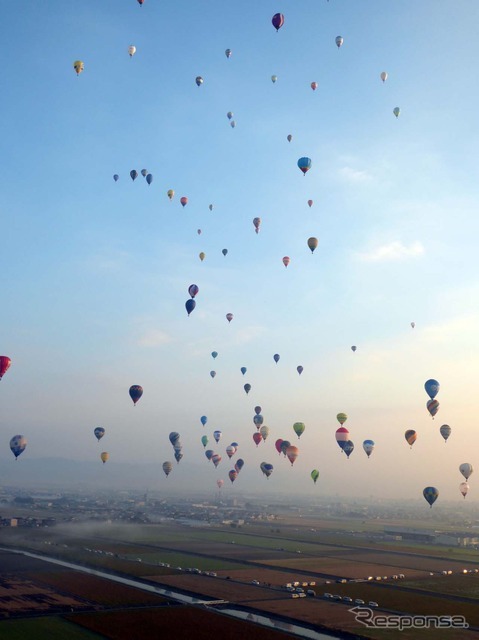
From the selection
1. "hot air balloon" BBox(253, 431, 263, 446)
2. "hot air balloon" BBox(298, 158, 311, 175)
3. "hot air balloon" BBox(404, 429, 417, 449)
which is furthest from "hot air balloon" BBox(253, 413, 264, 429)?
"hot air balloon" BBox(298, 158, 311, 175)

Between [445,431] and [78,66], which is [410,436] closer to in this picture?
[445,431]

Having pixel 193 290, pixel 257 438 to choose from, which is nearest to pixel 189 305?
pixel 193 290

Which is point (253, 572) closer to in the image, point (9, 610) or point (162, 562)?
point (162, 562)

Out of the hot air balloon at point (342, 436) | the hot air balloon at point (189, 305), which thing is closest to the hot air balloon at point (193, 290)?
the hot air balloon at point (189, 305)

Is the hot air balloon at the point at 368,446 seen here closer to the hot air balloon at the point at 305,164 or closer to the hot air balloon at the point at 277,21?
the hot air balloon at the point at 305,164

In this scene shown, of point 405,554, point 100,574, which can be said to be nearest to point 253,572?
point 100,574
